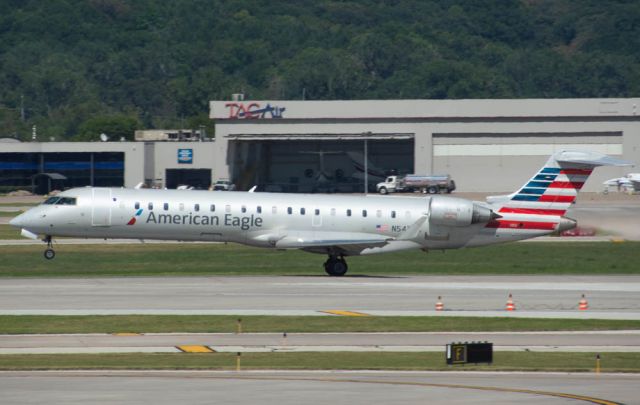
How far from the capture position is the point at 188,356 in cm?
2995

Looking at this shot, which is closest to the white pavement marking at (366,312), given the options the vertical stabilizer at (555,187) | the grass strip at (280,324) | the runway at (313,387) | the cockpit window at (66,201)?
the grass strip at (280,324)

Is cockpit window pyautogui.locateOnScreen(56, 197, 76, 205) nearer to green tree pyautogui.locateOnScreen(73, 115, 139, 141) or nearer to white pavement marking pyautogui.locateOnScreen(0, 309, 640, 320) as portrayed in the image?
white pavement marking pyautogui.locateOnScreen(0, 309, 640, 320)

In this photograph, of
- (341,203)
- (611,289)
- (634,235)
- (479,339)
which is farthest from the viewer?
(634,235)

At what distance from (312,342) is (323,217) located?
17510mm

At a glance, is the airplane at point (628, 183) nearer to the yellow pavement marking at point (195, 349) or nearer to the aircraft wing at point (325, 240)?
the aircraft wing at point (325, 240)

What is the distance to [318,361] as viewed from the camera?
29312 millimetres

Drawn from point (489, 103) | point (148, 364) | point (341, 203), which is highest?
point (489, 103)

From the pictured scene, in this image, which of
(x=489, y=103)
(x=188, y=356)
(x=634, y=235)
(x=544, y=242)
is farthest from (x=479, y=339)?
(x=489, y=103)

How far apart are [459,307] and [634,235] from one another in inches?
855

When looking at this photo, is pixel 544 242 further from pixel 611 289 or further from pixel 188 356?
pixel 188 356

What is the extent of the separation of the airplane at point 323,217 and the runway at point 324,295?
164 cm

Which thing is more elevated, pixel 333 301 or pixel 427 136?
pixel 427 136

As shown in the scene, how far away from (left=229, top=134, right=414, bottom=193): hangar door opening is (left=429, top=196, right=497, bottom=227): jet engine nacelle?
7704cm

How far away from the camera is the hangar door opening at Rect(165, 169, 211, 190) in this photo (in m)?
125
